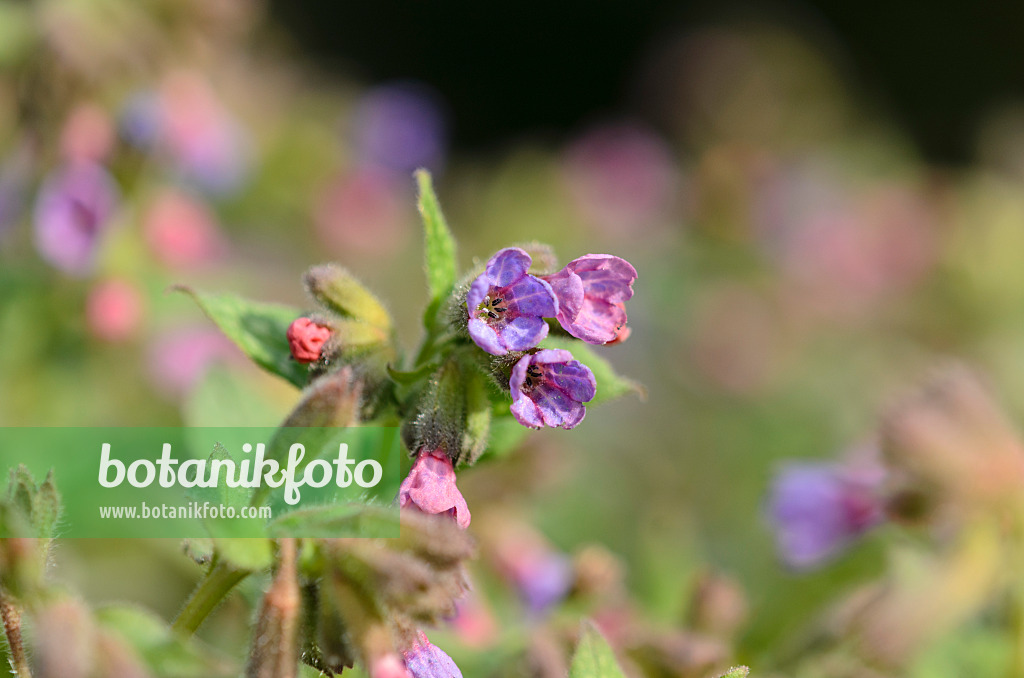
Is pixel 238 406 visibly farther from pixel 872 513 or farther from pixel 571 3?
pixel 571 3

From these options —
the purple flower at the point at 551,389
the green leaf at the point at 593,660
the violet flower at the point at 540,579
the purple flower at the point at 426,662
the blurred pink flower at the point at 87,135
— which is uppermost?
the blurred pink flower at the point at 87,135

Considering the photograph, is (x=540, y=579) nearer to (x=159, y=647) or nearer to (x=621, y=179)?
(x=159, y=647)

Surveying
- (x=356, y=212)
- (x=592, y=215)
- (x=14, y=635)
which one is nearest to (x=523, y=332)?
(x=14, y=635)

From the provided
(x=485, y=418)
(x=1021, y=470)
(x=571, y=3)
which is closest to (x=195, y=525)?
(x=485, y=418)

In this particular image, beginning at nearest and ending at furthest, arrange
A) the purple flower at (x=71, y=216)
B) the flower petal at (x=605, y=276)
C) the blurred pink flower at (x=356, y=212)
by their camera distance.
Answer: the flower petal at (x=605, y=276)
the purple flower at (x=71, y=216)
the blurred pink flower at (x=356, y=212)

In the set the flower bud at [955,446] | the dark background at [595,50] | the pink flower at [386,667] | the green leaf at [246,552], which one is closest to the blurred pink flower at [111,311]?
the green leaf at [246,552]

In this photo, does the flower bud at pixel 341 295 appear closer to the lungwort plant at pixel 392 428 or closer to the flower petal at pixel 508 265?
the lungwort plant at pixel 392 428
